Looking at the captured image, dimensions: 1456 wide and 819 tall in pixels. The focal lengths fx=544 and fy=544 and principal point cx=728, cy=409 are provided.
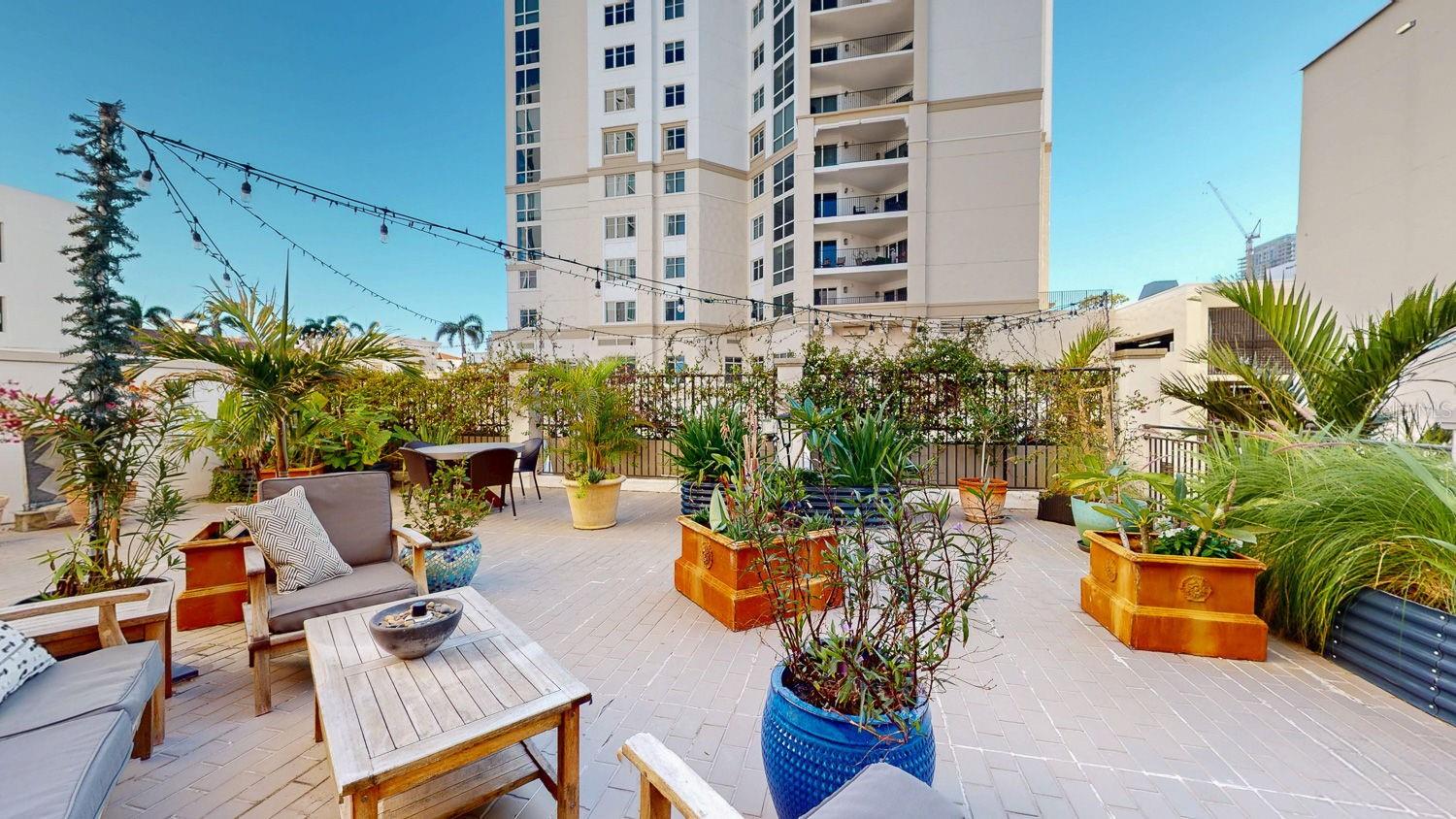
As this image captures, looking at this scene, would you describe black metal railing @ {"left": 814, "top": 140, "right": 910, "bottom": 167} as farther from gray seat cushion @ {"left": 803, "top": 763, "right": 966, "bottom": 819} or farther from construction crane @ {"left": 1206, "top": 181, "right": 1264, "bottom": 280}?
gray seat cushion @ {"left": 803, "top": 763, "right": 966, "bottom": 819}

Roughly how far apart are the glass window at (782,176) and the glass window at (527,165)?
451 inches

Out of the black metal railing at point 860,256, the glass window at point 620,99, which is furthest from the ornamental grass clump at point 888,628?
the glass window at point 620,99

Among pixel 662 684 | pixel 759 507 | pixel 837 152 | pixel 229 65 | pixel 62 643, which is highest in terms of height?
pixel 837 152

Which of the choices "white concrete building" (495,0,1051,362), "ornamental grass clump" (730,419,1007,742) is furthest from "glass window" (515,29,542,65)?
"ornamental grass clump" (730,419,1007,742)

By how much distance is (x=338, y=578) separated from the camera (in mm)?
2799

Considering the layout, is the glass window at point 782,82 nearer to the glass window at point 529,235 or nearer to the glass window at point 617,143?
the glass window at point 617,143

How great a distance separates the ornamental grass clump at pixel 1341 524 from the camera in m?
2.50

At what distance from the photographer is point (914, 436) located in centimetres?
510

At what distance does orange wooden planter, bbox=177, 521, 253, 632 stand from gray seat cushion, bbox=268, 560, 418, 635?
89 cm

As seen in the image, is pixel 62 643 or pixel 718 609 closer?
pixel 62 643

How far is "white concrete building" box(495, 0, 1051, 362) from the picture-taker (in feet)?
61.4

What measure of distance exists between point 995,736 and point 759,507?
1349mm

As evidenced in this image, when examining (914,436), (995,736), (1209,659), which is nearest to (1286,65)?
(914,436)

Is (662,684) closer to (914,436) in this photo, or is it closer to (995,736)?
(995,736)
